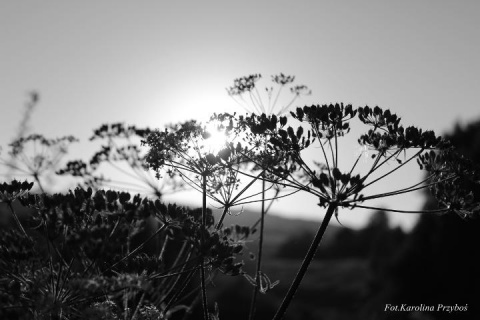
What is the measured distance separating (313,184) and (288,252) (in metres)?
170

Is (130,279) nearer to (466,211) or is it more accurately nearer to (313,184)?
(313,184)

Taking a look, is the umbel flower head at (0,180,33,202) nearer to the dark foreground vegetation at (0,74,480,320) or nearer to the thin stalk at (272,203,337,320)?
the dark foreground vegetation at (0,74,480,320)

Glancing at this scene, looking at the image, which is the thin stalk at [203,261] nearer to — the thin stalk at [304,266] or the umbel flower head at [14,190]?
the thin stalk at [304,266]

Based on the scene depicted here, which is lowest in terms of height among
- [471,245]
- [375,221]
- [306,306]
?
[306,306]

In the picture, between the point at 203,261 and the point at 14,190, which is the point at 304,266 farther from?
the point at 14,190

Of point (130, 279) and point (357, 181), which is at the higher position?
point (357, 181)

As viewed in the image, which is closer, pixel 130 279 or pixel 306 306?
pixel 130 279

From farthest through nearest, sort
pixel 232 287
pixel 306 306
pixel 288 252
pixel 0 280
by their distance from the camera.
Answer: pixel 288 252 → pixel 306 306 → pixel 232 287 → pixel 0 280

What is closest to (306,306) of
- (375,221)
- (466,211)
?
(375,221)

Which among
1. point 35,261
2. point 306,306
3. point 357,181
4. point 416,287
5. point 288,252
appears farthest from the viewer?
point 288,252

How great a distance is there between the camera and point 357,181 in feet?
18.9

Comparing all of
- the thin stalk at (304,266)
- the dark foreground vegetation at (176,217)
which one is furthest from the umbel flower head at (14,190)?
the thin stalk at (304,266)

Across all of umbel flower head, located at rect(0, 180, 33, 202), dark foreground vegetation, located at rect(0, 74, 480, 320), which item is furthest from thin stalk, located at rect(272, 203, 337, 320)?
umbel flower head, located at rect(0, 180, 33, 202)

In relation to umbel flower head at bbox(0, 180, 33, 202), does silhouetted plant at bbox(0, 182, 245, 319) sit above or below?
below
